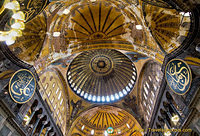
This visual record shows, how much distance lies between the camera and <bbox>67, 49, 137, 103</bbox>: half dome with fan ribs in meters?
18.0

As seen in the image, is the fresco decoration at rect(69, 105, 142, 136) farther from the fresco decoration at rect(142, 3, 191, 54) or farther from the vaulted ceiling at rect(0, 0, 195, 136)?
the fresco decoration at rect(142, 3, 191, 54)

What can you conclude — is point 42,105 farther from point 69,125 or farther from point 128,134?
point 128,134

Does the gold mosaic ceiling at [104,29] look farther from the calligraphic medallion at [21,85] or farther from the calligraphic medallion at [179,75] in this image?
the calligraphic medallion at [21,85]

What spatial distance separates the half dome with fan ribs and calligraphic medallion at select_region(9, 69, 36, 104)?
28.1ft

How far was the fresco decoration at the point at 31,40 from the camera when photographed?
951 cm

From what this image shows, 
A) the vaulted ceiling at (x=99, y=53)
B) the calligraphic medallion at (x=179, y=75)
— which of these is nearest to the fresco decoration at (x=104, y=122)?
the vaulted ceiling at (x=99, y=53)

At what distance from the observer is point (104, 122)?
20.1m

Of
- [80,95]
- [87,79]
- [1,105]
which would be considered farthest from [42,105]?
[87,79]

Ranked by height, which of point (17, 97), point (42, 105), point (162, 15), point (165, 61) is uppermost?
point (162, 15)

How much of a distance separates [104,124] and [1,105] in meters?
16.0

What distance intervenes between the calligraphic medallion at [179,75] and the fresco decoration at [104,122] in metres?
10.6

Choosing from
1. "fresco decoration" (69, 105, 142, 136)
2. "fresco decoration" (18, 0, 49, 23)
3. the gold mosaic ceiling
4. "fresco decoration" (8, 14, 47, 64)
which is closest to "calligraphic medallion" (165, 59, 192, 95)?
the gold mosaic ceiling

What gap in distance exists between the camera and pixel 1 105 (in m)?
6.87

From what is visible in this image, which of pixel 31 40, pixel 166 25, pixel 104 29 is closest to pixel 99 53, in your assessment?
pixel 104 29
